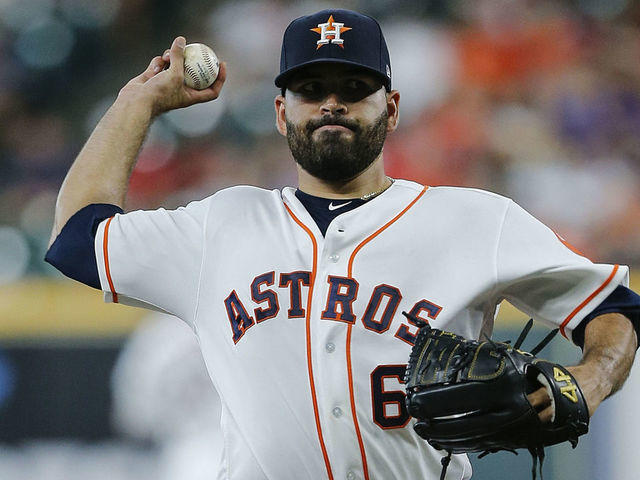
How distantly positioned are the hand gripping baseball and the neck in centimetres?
31

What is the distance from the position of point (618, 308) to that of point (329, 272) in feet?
1.81

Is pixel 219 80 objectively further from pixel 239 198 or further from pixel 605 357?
pixel 605 357

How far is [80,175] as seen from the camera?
6.81 feet

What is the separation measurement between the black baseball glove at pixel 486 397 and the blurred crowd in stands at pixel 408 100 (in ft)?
9.14

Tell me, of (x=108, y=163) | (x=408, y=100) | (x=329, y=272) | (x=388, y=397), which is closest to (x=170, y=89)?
(x=108, y=163)

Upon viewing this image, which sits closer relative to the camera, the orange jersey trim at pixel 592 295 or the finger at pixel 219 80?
the orange jersey trim at pixel 592 295

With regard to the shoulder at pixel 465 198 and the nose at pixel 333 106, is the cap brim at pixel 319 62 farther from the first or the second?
the shoulder at pixel 465 198

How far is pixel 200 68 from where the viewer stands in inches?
87.0

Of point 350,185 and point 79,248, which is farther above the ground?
point 350,185

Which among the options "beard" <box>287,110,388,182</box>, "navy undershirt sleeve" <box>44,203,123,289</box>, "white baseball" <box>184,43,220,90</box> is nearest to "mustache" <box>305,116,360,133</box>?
"beard" <box>287,110,388,182</box>

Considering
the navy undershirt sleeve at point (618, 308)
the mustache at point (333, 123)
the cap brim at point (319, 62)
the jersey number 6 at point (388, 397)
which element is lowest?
the jersey number 6 at point (388, 397)

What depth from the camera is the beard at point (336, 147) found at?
1993 mm

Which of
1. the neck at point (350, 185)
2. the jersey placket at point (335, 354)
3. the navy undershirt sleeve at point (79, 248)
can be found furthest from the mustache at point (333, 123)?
the navy undershirt sleeve at point (79, 248)

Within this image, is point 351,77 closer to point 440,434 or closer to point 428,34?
point 440,434
